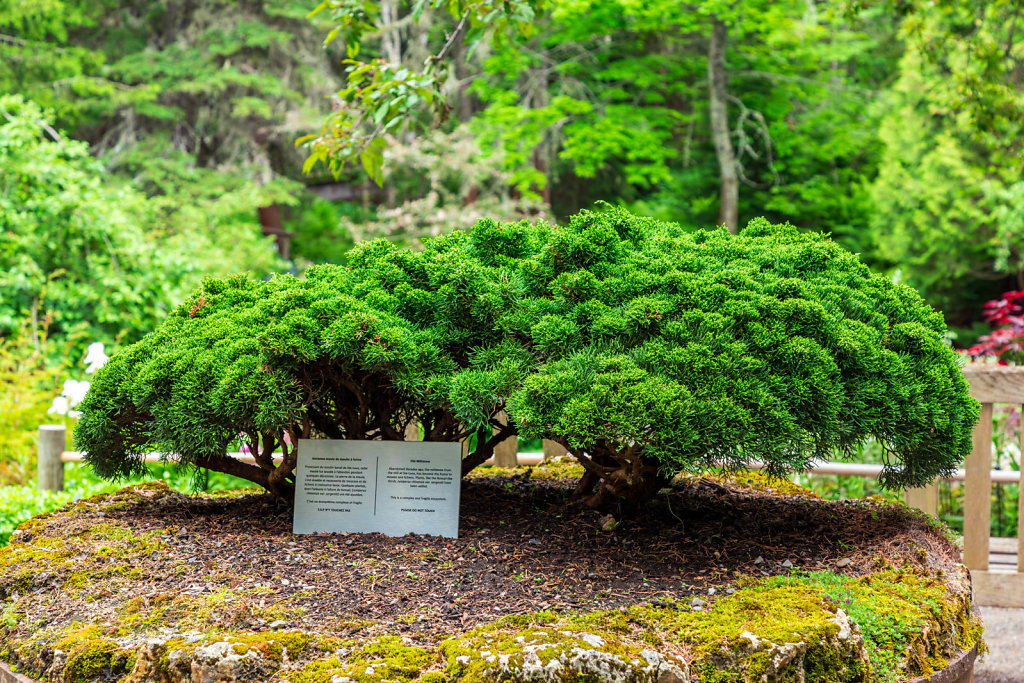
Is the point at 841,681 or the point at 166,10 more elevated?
the point at 166,10

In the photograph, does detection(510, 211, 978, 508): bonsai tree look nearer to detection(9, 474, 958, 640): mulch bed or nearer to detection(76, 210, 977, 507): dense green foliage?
detection(76, 210, 977, 507): dense green foliage

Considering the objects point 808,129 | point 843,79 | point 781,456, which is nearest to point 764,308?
point 781,456

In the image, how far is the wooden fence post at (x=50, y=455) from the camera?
174 inches

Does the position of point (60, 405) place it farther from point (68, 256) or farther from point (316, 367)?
point (68, 256)

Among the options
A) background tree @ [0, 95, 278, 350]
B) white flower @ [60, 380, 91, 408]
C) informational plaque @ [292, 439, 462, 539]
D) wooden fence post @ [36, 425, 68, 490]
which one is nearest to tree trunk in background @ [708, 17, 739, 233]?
background tree @ [0, 95, 278, 350]

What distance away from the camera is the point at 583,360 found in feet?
8.07

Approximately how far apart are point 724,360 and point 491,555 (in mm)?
946

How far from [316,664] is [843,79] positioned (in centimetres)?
1657

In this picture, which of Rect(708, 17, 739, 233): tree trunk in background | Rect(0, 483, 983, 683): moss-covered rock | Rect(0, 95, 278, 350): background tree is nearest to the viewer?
Rect(0, 483, 983, 683): moss-covered rock

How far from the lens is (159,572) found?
2.55m

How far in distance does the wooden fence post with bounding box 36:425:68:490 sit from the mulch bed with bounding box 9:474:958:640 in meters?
1.42

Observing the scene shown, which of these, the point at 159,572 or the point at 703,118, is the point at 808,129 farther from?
the point at 159,572

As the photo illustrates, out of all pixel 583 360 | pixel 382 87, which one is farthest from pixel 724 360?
pixel 382 87

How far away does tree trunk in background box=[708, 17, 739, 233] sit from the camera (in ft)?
44.2
